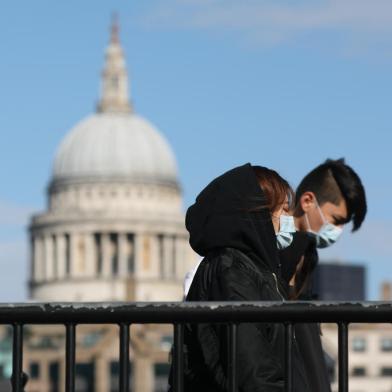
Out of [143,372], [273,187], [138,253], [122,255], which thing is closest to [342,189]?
[273,187]

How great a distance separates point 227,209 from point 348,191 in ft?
9.44

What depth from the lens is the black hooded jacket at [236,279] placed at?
21.0 ft

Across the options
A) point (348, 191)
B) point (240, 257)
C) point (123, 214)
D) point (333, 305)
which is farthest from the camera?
point (123, 214)

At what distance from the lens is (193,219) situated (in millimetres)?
6875

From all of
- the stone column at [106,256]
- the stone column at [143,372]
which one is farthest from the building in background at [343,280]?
the stone column at [143,372]

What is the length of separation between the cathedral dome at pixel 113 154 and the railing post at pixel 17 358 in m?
135


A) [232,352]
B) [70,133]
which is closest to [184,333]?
[232,352]

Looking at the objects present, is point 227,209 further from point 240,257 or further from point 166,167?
point 166,167

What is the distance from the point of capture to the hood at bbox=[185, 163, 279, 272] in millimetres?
6770

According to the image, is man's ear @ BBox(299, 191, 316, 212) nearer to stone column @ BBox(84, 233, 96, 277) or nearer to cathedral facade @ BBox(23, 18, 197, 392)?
cathedral facade @ BBox(23, 18, 197, 392)

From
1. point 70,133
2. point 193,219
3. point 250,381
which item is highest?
point 70,133

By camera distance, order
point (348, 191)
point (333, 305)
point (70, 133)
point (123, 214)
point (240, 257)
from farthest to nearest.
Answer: point (70, 133)
point (123, 214)
point (348, 191)
point (240, 257)
point (333, 305)

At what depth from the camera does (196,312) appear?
20.8ft

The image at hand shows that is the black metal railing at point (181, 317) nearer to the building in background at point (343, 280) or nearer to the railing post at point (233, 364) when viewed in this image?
the railing post at point (233, 364)
